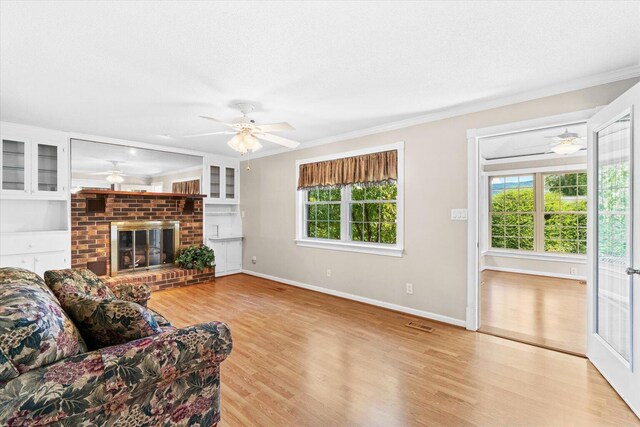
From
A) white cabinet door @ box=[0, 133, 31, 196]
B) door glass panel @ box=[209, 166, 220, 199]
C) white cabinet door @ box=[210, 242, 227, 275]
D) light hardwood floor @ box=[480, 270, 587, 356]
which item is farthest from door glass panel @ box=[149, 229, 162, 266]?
light hardwood floor @ box=[480, 270, 587, 356]

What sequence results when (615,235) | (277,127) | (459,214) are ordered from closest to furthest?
(615,235) → (277,127) → (459,214)

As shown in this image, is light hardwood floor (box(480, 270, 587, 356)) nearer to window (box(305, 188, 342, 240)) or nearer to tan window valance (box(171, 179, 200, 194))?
window (box(305, 188, 342, 240))

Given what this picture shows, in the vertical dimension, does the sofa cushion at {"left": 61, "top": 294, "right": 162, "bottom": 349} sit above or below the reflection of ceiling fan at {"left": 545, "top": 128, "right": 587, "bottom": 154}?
below

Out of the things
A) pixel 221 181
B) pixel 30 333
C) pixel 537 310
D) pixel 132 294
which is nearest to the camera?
pixel 30 333

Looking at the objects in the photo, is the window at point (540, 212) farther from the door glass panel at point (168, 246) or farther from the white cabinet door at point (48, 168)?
the white cabinet door at point (48, 168)

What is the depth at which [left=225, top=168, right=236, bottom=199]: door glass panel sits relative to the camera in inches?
251

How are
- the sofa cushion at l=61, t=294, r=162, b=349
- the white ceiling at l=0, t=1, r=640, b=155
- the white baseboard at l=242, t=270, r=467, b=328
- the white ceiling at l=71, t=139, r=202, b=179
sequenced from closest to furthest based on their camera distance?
the sofa cushion at l=61, t=294, r=162, b=349, the white ceiling at l=0, t=1, r=640, b=155, the white baseboard at l=242, t=270, r=467, b=328, the white ceiling at l=71, t=139, r=202, b=179

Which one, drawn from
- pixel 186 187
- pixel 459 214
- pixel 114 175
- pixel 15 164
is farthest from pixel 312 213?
pixel 15 164

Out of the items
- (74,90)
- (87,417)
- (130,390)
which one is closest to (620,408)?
(130,390)

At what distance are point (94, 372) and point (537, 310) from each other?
15.6ft

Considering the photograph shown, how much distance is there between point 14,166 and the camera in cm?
411

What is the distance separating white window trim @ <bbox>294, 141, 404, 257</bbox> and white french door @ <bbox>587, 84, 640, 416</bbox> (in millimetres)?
1873

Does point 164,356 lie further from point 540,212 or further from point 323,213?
point 540,212

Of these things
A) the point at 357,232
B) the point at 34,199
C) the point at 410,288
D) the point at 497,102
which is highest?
the point at 497,102
